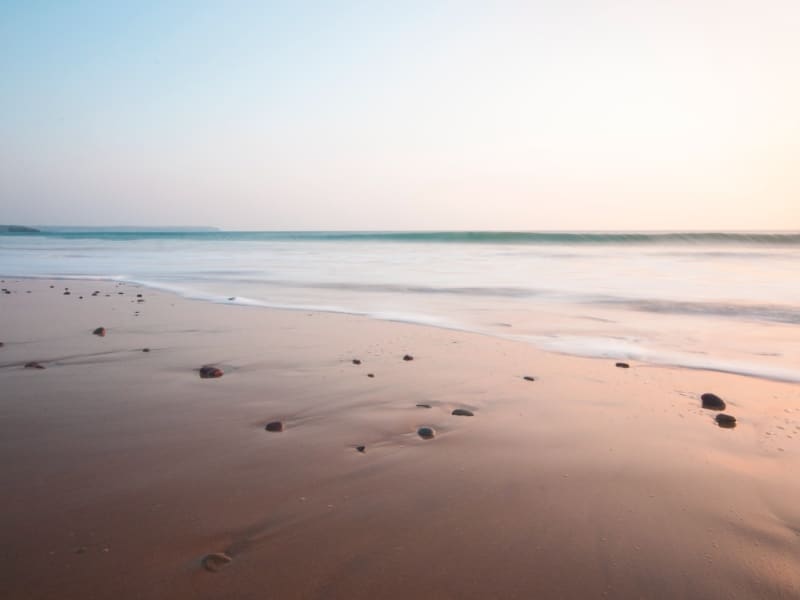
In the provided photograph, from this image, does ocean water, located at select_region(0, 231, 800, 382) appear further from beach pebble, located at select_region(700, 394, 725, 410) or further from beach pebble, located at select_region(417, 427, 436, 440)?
beach pebble, located at select_region(417, 427, 436, 440)

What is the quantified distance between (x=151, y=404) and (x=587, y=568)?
318 cm

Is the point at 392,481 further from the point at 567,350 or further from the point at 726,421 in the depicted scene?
the point at 567,350

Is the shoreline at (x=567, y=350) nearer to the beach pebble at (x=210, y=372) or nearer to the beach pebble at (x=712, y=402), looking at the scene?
the beach pebble at (x=712, y=402)

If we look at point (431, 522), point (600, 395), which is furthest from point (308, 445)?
point (600, 395)

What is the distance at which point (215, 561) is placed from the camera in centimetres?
205

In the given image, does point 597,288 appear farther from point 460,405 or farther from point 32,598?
point 32,598

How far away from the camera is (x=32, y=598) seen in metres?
1.82

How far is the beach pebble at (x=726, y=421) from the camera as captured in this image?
12.1 feet

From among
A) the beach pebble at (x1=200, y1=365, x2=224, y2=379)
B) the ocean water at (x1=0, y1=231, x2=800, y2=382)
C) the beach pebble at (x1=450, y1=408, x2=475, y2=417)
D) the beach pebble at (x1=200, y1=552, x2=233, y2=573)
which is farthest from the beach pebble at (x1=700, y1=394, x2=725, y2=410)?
the beach pebble at (x1=200, y1=365, x2=224, y2=379)

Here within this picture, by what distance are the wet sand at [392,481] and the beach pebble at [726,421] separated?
70 mm

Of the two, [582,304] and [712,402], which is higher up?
[712,402]

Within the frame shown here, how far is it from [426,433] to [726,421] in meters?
2.10

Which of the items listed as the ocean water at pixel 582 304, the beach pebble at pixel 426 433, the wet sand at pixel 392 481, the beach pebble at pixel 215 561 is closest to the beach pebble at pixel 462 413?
the wet sand at pixel 392 481

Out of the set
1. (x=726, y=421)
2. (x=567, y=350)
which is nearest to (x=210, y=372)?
(x=567, y=350)
